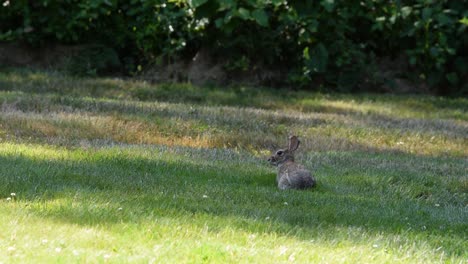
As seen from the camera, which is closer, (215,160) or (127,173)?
(127,173)

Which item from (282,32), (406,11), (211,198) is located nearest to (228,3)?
(282,32)

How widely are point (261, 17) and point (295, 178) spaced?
8.63 m

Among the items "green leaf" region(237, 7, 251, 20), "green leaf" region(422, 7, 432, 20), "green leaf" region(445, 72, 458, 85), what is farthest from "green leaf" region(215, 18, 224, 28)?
"green leaf" region(445, 72, 458, 85)

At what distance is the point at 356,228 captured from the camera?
7.02 meters

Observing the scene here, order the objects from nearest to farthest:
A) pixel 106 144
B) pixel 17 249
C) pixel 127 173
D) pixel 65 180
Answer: pixel 17 249, pixel 65 180, pixel 127 173, pixel 106 144

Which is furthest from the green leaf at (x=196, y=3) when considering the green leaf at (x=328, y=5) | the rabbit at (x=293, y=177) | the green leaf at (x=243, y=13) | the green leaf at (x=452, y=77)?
the rabbit at (x=293, y=177)

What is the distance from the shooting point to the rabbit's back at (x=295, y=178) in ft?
27.9

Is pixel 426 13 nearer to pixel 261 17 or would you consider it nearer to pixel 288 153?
pixel 261 17

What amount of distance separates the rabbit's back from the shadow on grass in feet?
0.38

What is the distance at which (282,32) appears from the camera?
18.2 meters

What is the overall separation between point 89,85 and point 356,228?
9.94 meters

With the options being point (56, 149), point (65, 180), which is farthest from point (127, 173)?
point (56, 149)

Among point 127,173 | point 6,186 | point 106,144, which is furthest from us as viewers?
point 106,144

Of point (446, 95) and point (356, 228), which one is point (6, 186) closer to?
point (356, 228)
